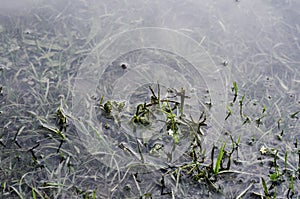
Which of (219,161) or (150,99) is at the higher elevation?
(150,99)

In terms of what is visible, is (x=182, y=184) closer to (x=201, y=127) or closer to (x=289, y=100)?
(x=201, y=127)

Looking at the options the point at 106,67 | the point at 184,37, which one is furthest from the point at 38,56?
the point at 184,37

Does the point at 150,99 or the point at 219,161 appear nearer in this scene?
the point at 219,161

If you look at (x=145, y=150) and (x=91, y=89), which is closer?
(x=145, y=150)

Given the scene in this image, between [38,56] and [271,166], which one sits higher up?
[38,56]

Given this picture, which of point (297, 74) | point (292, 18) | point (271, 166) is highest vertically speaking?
point (292, 18)

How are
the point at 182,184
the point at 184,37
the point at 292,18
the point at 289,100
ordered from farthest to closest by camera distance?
the point at 292,18 < the point at 184,37 < the point at 289,100 < the point at 182,184

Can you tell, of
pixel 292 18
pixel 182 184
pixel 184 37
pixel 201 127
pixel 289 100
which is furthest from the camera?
pixel 292 18
